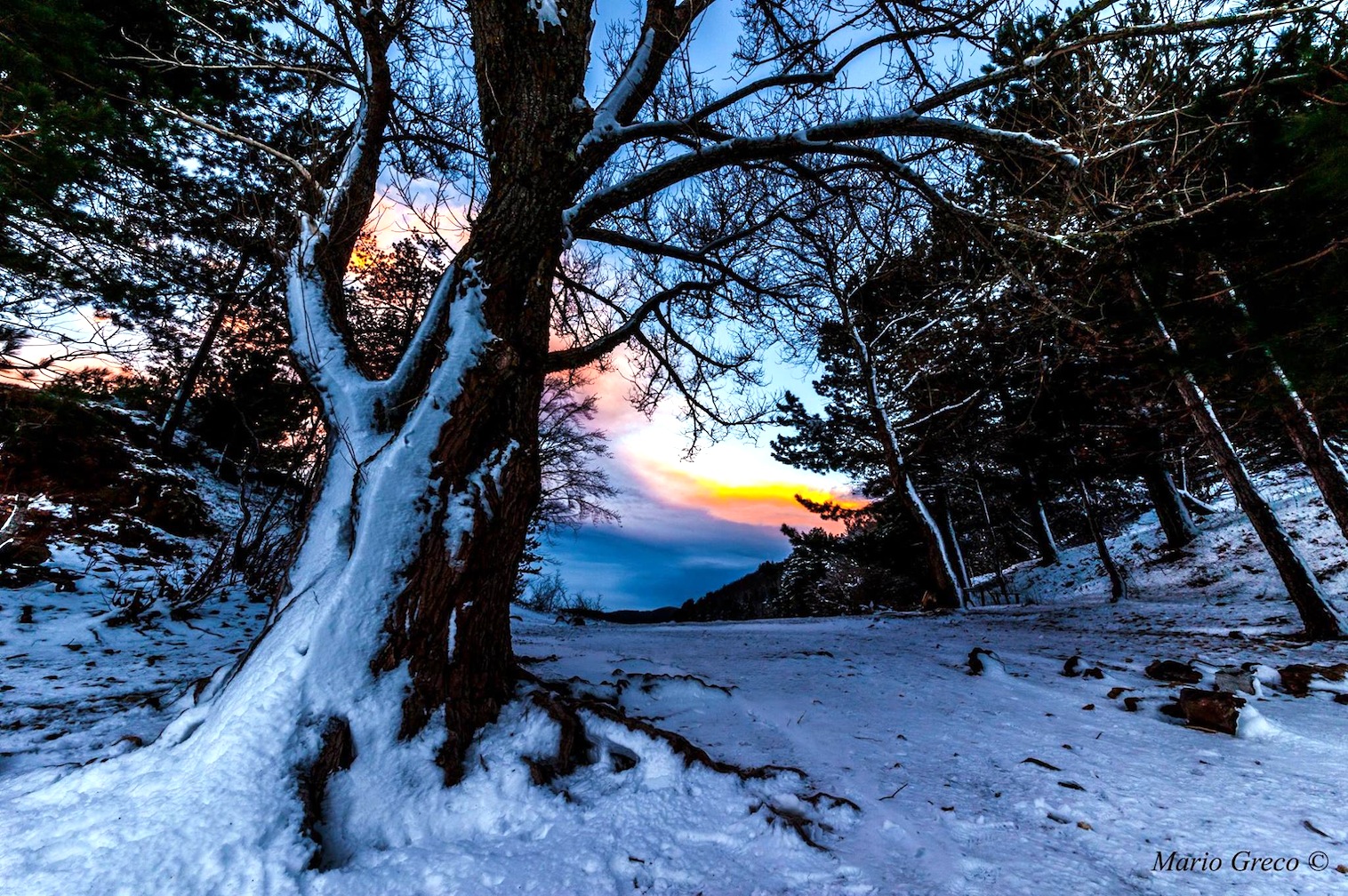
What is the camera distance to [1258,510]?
222 inches

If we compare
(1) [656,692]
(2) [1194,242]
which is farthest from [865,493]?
(1) [656,692]

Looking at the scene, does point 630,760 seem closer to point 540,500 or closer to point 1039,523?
point 540,500

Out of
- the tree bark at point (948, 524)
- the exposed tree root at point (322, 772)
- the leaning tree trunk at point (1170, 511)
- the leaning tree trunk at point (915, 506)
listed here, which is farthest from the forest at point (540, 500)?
the tree bark at point (948, 524)

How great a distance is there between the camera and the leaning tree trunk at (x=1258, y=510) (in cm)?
516

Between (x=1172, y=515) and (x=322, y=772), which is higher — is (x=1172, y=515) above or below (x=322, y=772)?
above

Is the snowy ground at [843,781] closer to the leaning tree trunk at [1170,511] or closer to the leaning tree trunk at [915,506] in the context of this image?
the leaning tree trunk at [915,506]

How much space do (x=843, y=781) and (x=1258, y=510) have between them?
7217 millimetres

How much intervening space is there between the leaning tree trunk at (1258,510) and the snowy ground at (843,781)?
2941 mm

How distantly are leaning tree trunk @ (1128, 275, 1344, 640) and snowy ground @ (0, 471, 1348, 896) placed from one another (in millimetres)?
2941

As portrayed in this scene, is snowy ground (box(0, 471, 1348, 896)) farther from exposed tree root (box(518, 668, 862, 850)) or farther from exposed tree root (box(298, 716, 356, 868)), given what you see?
exposed tree root (box(298, 716, 356, 868))

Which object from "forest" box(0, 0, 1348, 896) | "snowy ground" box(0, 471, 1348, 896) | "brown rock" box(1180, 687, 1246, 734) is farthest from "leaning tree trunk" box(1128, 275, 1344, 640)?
"brown rock" box(1180, 687, 1246, 734)

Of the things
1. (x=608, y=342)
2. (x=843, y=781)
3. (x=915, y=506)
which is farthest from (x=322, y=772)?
(x=915, y=506)

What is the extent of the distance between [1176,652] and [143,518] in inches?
504
